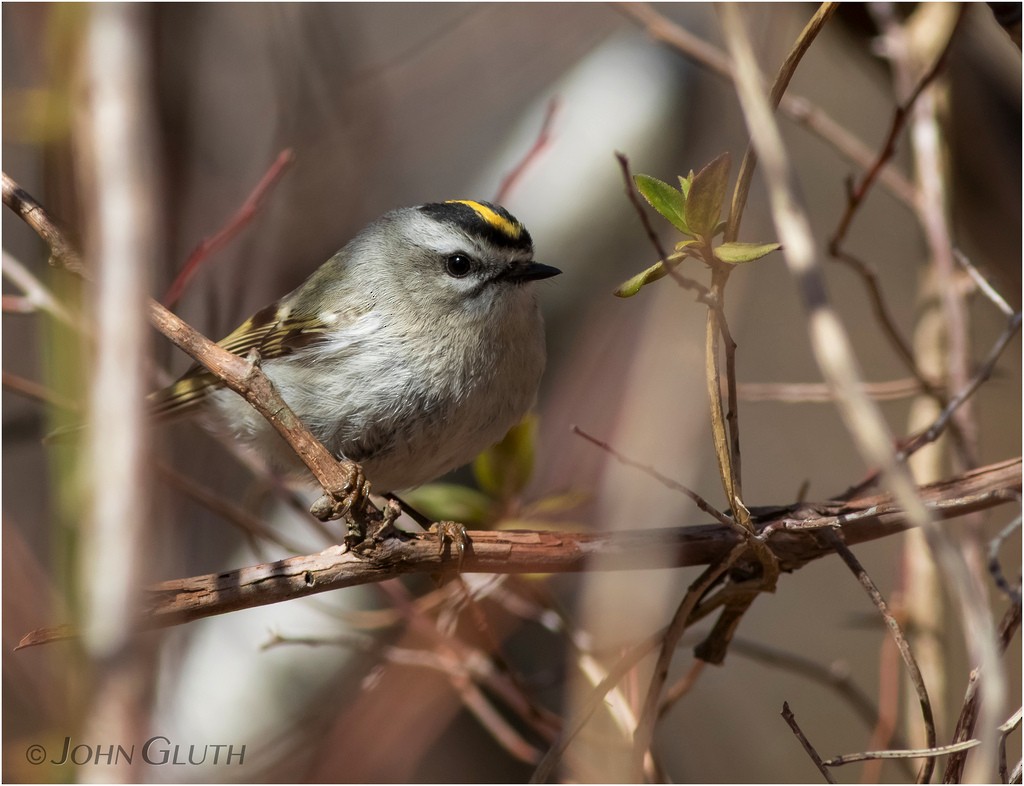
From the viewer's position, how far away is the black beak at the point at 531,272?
1874 mm

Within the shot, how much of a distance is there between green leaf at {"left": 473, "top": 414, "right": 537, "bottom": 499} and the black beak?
295mm

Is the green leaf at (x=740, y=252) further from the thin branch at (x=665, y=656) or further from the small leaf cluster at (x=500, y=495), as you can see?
the small leaf cluster at (x=500, y=495)

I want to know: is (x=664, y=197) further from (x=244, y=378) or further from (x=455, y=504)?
(x=455, y=504)

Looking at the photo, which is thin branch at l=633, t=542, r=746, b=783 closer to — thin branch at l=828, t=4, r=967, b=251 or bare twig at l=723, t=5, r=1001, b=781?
bare twig at l=723, t=5, r=1001, b=781

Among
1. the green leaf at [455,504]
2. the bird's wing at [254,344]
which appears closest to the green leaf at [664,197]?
the green leaf at [455,504]

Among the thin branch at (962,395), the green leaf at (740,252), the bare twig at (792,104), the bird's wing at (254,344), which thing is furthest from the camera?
the bird's wing at (254,344)

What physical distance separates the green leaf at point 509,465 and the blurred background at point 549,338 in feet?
0.23

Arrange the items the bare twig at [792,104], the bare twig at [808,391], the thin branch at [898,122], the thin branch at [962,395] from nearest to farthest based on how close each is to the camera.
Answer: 1. the thin branch at [962,395]
2. the thin branch at [898,122]
3. the bare twig at [808,391]
4. the bare twig at [792,104]

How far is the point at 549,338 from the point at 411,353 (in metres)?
1.43

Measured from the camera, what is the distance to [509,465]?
6.02 ft

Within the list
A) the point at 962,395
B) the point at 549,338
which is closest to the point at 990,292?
the point at 962,395

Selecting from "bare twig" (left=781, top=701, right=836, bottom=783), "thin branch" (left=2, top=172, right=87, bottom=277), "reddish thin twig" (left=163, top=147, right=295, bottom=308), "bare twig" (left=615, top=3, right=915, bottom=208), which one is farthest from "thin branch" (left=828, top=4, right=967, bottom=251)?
"thin branch" (left=2, top=172, right=87, bottom=277)

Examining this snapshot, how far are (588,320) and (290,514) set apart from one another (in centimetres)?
110

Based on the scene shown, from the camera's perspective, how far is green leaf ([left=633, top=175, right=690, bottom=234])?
104 centimetres
